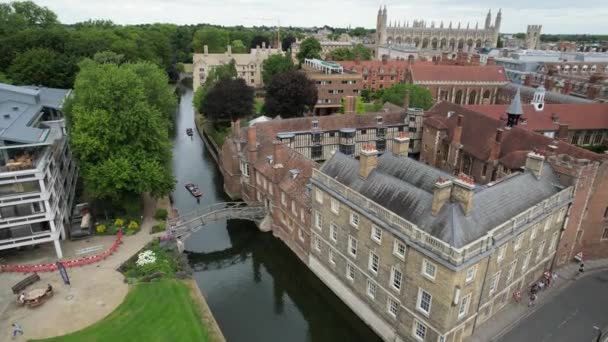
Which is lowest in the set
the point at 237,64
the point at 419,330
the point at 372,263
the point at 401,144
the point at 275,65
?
the point at 419,330

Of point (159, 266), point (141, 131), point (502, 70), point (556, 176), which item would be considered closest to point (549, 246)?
point (556, 176)

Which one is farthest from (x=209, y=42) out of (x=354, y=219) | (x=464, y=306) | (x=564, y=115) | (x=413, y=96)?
(x=464, y=306)

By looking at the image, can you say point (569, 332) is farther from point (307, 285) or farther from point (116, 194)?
point (116, 194)

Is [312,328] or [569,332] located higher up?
[569,332]

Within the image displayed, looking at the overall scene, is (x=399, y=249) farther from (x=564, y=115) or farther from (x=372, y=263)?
(x=564, y=115)

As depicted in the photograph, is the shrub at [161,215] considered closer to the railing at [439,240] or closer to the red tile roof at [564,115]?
the railing at [439,240]
